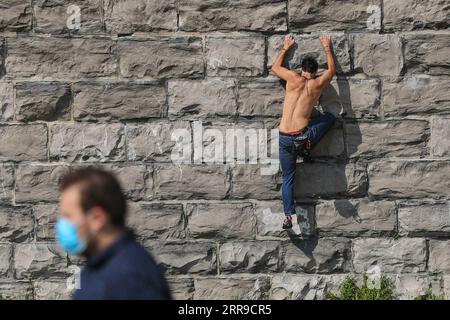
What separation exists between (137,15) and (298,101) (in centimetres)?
152

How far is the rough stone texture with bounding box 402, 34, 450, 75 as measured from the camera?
6.96 meters

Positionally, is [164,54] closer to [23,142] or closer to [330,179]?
[23,142]

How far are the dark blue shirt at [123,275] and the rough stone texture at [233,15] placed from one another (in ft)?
→ 12.6

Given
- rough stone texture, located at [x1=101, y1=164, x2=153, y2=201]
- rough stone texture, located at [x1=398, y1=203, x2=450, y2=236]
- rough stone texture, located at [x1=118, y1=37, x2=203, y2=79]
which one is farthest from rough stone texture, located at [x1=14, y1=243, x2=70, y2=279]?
rough stone texture, located at [x1=398, y1=203, x2=450, y2=236]

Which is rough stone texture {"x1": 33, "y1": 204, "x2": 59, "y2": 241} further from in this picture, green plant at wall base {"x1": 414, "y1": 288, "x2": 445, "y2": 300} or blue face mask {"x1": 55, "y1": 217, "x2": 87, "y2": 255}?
blue face mask {"x1": 55, "y1": 217, "x2": 87, "y2": 255}

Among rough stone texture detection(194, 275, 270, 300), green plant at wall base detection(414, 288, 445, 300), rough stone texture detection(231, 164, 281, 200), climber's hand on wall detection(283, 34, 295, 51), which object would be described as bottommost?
green plant at wall base detection(414, 288, 445, 300)

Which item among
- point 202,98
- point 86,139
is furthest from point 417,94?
point 86,139

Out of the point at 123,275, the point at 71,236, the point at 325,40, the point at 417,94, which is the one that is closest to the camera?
the point at 123,275

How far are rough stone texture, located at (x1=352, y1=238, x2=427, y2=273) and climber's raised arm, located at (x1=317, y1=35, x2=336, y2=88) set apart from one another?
138cm

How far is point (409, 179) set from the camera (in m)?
7.04

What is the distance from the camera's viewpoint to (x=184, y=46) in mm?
6965

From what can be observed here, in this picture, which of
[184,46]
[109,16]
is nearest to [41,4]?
[109,16]

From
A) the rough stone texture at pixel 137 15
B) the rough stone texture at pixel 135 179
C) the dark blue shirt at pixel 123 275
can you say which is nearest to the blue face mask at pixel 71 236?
the dark blue shirt at pixel 123 275

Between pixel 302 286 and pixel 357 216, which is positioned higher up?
pixel 357 216
